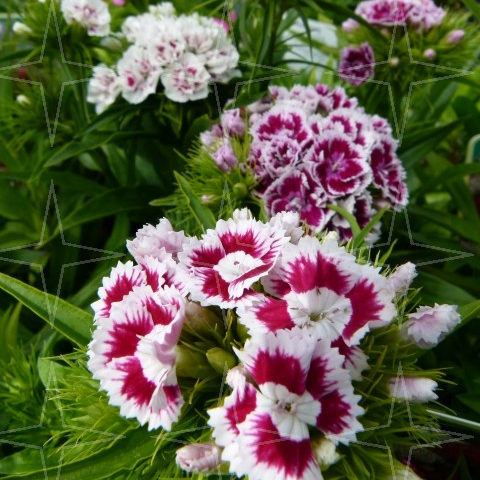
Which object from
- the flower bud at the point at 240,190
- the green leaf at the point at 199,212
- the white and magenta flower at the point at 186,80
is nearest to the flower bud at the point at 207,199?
the flower bud at the point at 240,190

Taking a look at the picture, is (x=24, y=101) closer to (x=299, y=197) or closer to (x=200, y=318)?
(x=299, y=197)

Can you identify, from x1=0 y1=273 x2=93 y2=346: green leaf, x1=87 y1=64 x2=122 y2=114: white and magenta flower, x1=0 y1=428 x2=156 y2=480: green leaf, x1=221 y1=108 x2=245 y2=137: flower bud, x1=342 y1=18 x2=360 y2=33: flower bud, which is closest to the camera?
x1=0 y1=428 x2=156 y2=480: green leaf

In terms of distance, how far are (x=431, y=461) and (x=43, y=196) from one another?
96 centimetres

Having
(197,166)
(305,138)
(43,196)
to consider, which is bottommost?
(43,196)

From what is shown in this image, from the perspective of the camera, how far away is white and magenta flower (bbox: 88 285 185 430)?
0.47 m

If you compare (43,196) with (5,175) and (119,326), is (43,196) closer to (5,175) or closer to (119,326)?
(5,175)

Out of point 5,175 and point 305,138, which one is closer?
point 305,138

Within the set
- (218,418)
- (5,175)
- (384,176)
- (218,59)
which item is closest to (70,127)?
(5,175)

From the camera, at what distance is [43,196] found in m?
1.30

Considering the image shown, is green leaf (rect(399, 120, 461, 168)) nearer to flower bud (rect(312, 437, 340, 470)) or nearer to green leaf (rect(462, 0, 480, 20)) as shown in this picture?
green leaf (rect(462, 0, 480, 20))

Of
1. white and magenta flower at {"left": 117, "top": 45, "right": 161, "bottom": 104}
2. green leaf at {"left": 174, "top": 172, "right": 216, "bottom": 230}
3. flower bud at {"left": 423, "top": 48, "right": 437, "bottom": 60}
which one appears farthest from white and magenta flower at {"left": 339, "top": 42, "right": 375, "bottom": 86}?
green leaf at {"left": 174, "top": 172, "right": 216, "bottom": 230}

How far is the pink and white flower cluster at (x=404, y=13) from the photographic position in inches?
47.7

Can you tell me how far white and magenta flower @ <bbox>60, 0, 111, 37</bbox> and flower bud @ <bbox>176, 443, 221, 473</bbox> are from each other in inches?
36.0

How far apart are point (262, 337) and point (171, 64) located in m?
0.78
